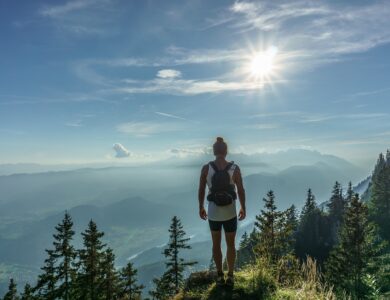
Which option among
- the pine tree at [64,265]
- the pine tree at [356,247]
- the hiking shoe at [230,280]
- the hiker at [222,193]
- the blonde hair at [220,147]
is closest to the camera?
the hiking shoe at [230,280]

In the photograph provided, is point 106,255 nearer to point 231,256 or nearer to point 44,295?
point 44,295

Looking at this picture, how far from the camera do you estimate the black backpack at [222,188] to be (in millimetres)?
8641

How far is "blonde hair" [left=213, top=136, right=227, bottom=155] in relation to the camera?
886cm

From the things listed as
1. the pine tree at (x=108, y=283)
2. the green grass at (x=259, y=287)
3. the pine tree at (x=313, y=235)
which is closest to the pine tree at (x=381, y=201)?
the pine tree at (x=313, y=235)

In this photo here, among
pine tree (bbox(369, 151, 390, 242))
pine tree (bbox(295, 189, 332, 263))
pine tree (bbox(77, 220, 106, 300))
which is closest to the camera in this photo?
pine tree (bbox(77, 220, 106, 300))

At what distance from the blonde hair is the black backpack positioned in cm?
41

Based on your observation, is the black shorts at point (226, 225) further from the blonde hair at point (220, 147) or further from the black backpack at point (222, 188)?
the blonde hair at point (220, 147)

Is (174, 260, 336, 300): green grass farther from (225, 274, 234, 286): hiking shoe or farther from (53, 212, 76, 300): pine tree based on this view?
(53, 212, 76, 300): pine tree

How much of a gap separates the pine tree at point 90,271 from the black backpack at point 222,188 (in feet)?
82.0

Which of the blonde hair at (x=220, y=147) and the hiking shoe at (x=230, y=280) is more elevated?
the blonde hair at (x=220, y=147)

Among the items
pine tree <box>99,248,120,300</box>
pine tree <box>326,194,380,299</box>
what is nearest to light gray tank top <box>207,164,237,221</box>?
pine tree <box>99,248,120,300</box>

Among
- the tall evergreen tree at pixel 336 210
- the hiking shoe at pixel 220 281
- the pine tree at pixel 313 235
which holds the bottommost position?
the pine tree at pixel 313 235

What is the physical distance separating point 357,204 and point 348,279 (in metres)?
8.17

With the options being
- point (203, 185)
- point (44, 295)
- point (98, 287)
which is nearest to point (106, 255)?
point (98, 287)
